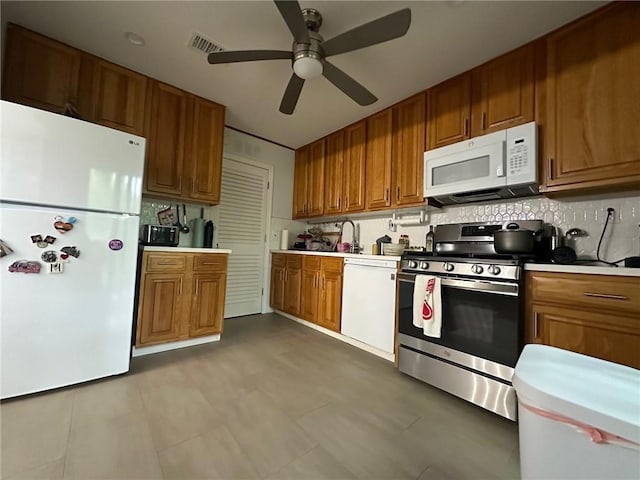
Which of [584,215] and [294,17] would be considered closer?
[294,17]

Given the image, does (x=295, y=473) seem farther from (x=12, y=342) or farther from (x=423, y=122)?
(x=423, y=122)

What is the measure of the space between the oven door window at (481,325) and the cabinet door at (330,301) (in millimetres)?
989

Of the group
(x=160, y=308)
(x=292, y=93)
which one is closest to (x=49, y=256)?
(x=160, y=308)

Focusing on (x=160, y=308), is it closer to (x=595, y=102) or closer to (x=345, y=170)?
(x=345, y=170)

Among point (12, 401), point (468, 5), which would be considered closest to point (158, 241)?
point (12, 401)

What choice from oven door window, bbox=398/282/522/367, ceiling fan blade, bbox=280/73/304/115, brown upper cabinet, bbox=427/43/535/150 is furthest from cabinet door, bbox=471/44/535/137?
ceiling fan blade, bbox=280/73/304/115

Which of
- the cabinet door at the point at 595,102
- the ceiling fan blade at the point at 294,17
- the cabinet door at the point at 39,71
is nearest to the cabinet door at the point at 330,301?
the cabinet door at the point at 595,102

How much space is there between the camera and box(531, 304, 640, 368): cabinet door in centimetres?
130

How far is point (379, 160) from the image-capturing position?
9.62 feet

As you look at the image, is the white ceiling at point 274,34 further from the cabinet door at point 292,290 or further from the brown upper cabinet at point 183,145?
the cabinet door at point 292,290

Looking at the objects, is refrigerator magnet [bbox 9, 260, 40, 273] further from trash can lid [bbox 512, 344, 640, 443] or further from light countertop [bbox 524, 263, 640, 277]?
light countertop [bbox 524, 263, 640, 277]

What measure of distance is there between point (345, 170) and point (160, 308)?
2494 mm

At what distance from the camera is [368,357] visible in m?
2.47

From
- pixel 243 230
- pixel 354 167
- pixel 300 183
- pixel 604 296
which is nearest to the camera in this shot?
pixel 604 296
